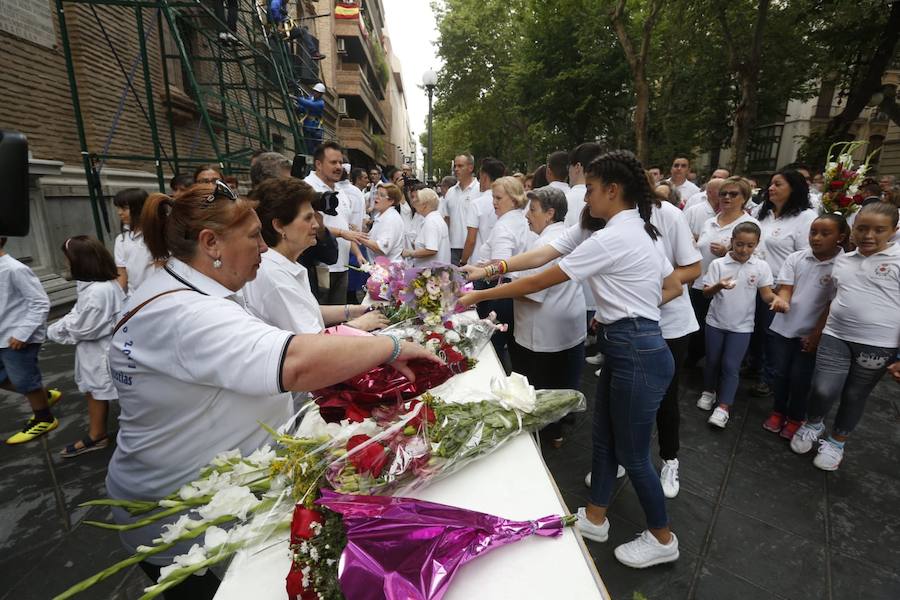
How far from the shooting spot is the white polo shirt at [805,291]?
3655mm

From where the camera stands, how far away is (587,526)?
2.67 metres

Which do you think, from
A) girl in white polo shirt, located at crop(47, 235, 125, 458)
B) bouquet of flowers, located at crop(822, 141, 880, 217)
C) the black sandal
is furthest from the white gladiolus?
bouquet of flowers, located at crop(822, 141, 880, 217)

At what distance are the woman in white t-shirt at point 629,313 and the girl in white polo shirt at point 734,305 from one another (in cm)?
203

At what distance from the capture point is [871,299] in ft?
10.3

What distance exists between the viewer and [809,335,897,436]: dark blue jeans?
127 inches

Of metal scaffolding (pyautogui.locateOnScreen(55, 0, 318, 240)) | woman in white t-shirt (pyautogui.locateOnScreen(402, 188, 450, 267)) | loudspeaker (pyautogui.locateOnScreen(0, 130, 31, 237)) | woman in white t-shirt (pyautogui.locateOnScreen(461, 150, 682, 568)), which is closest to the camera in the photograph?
loudspeaker (pyautogui.locateOnScreen(0, 130, 31, 237))

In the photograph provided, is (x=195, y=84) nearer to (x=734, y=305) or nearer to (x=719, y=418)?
(x=734, y=305)

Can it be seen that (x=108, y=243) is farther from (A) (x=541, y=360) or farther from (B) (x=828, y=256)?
(B) (x=828, y=256)

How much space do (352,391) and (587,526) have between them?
6.15 ft

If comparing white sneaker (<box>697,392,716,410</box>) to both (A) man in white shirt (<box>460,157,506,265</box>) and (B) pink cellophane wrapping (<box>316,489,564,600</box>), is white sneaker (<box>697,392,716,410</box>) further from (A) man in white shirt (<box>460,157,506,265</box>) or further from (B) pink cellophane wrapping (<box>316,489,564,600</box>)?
(B) pink cellophane wrapping (<box>316,489,564,600</box>)

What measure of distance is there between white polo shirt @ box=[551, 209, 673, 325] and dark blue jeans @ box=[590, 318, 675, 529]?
94 millimetres

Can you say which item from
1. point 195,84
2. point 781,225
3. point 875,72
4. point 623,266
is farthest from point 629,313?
point 875,72

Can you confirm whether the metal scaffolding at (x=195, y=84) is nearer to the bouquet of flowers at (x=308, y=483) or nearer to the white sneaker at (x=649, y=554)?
the bouquet of flowers at (x=308, y=483)

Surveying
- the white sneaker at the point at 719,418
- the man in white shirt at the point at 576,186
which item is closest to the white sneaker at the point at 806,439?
the white sneaker at the point at 719,418
